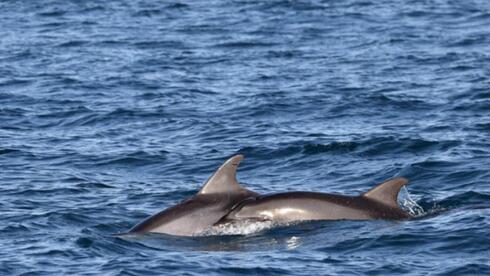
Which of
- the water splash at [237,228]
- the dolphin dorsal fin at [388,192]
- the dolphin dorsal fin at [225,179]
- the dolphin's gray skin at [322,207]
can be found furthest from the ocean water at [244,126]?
the dolphin dorsal fin at [225,179]

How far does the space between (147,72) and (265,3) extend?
13.4 metres

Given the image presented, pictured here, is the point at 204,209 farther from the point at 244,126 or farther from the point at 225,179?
the point at 244,126

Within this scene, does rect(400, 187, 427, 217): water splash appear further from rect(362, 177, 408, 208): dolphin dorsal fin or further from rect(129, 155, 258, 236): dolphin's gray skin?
rect(129, 155, 258, 236): dolphin's gray skin

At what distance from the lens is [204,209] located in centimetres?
2025

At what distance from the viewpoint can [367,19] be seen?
45.6 meters

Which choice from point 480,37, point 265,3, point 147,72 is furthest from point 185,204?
point 265,3

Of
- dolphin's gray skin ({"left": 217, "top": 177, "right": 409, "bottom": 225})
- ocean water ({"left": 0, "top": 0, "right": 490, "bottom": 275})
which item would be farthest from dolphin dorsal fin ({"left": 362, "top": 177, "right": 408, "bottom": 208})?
ocean water ({"left": 0, "top": 0, "right": 490, "bottom": 275})

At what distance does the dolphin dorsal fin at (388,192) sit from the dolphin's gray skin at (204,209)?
1805 millimetres

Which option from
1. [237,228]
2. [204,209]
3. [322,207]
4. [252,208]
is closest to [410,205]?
[322,207]

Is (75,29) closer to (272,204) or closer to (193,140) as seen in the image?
(193,140)

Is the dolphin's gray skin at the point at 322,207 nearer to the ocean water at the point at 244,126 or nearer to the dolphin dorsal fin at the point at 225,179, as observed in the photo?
the ocean water at the point at 244,126

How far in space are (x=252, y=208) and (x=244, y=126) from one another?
9.34m

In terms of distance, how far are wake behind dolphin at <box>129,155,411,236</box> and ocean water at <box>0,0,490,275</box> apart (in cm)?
19

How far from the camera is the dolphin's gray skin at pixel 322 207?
20172 mm
